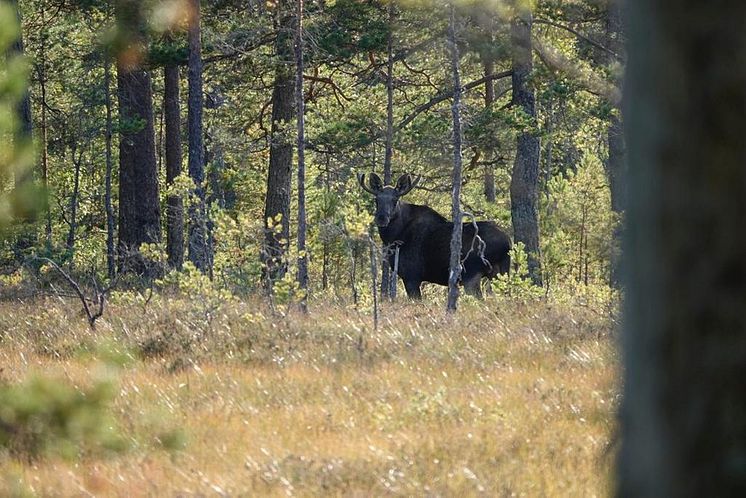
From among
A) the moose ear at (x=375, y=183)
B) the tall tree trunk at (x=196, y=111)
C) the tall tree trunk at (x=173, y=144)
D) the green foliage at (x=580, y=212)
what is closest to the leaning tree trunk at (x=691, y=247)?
the tall tree trunk at (x=196, y=111)

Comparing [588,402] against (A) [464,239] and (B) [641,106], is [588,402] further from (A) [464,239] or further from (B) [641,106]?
(A) [464,239]

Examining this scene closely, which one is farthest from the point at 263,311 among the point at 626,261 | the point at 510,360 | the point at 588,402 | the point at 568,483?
the point at 626,261

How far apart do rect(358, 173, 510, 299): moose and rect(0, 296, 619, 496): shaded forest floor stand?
18.9 ft

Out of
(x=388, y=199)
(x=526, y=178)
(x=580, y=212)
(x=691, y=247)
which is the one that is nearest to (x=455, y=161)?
(x=388, y=199)

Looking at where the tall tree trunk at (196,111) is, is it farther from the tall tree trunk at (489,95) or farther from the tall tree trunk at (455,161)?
the tall tree trunk at (455,161)

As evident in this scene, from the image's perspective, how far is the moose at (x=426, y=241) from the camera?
1833cm

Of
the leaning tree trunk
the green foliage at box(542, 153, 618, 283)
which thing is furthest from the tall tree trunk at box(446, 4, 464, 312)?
the green foliage at box(542, 153, 618, 283)

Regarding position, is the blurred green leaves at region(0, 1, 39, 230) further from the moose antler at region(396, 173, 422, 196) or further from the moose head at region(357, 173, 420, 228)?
the moose head at region(357, 173, 420, 228)

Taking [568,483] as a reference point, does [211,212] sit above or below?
above

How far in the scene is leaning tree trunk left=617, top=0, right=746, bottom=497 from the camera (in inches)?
64.1

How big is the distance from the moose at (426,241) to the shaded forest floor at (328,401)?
18.9 feet

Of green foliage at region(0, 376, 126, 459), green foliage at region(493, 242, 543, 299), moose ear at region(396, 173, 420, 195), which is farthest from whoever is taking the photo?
moose ear at region(396, 173, 420, 195)

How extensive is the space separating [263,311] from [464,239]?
6.66 meters

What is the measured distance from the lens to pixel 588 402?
23.7 feet
